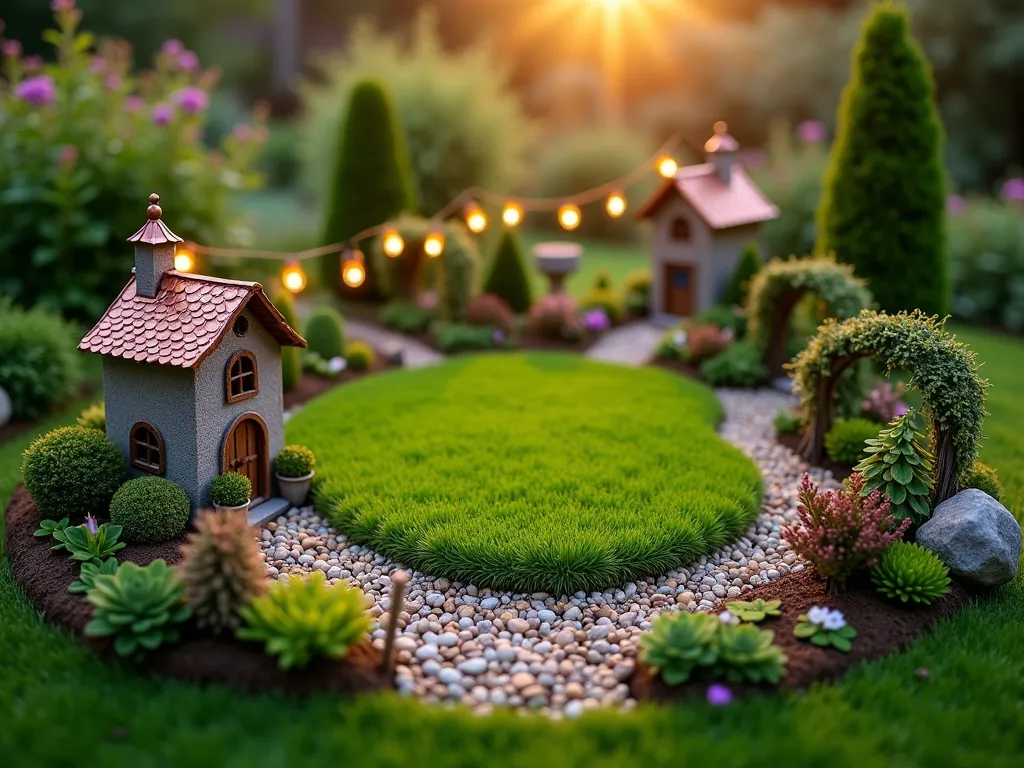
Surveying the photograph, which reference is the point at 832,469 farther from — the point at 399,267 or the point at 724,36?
the point at 724,36

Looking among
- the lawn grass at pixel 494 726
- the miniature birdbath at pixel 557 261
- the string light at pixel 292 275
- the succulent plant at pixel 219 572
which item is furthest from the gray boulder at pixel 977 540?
the miniature birdbath at pixel 557 261

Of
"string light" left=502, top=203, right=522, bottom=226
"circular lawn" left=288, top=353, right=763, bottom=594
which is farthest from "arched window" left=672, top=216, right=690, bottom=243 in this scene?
"string light" left=502, top=203, right=522, bottom=226

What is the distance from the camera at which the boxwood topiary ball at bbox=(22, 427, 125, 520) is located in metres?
8.24

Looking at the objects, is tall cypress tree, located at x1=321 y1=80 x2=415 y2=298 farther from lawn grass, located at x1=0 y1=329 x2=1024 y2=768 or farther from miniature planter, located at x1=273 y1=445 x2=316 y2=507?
lawn grass, located at x1=0 y1=329 x2=1024 y2=768

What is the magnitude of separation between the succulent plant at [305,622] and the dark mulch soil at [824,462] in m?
5.71

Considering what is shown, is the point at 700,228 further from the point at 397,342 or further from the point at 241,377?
the point at 241,377

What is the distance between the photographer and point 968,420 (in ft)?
26.5

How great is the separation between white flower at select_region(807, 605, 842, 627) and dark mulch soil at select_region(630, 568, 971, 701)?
0.57 feet

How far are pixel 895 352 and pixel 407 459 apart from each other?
16.1 ft

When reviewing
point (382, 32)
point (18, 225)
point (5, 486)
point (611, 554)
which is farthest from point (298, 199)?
point (611, 554)

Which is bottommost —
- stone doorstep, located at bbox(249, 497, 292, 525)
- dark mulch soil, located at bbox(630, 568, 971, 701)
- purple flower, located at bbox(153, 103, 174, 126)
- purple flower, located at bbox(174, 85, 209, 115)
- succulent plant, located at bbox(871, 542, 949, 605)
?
stone doorstep, located at bbox(249, 497, 292, 525)

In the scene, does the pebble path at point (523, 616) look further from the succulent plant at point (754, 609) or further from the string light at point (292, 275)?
the string light at point (292, 275)

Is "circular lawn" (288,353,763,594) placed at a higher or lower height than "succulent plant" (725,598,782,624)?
higher

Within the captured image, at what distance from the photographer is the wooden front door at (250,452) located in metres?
8.73
